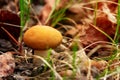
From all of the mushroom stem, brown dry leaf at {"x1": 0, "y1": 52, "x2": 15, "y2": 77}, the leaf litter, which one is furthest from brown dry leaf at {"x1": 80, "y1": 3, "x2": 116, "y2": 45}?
brown dry leaf at {"x1": 0, "y1": 52, "x2": 15, "y2": 77}

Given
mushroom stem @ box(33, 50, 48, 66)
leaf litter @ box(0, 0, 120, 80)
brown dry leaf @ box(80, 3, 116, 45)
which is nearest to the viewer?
leaf litter @ box(0, 0, 120, 80)

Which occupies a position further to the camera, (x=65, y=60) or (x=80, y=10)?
(x=80, y=10)

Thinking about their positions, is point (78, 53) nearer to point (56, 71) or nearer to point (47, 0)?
point (56, 71)

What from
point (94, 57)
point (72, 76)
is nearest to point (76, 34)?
point (94, 57)

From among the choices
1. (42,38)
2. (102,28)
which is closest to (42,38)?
(42,38)

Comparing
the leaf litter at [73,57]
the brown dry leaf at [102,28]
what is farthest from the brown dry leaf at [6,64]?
the brown dry leaf at [102,28]

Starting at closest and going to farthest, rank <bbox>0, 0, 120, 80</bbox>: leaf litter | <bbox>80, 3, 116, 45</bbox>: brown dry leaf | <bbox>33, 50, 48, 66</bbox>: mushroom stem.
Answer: <bbox>0, 0, 120, 80</bbox>: leaf litter, <bbox>33, 50, 48, 66</bbox>: mushroom stem, <bbox>80, 3, 116, 45</bbox>: brown dry leaf

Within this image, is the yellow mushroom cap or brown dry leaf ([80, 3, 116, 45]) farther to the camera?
brown dry leaf ([80, 3, 116, 45])

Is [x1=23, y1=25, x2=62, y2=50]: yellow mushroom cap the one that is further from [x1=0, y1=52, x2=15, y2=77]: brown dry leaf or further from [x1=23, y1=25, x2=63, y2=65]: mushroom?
[x1=0, y1=52, x2=15, y2=77]: brown dry leaf
